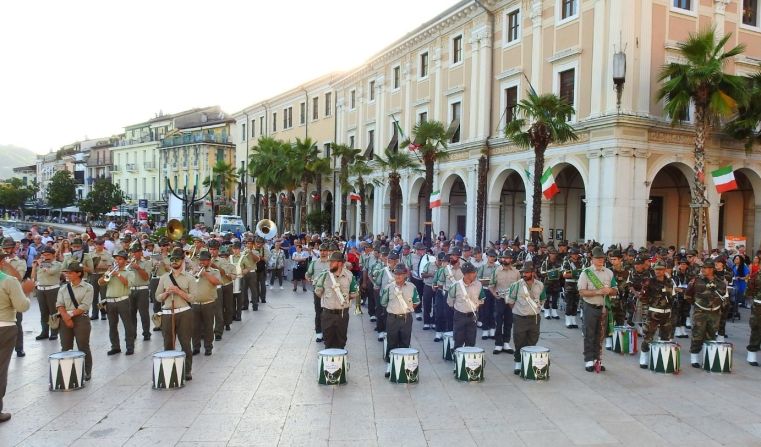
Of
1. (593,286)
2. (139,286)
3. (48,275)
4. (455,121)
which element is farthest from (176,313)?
(455,121)

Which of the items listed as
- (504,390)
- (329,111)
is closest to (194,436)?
(504,390)

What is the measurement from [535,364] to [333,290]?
141 inches

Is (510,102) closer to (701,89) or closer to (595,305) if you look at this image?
(701,89)

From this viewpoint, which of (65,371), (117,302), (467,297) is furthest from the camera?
(117,302)

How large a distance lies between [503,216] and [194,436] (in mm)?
28681

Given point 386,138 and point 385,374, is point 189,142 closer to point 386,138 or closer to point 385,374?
point 386,138

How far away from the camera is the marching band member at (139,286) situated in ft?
39.9

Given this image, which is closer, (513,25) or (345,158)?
(513,25)

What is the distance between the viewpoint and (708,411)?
27.1ft

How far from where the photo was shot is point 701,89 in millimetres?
20469

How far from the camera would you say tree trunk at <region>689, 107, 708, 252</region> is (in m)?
20.8

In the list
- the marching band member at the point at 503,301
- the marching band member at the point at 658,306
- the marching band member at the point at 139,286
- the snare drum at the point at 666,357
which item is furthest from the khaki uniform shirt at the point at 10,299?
the marching band member at the point at 658,306

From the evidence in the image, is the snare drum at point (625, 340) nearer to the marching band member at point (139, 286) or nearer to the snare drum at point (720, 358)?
the snare drum at point (720, 358)

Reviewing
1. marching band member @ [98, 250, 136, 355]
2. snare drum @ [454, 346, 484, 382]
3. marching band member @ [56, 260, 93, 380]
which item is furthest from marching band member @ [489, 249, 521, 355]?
marching band member @ [56, 260, 93, 380]
